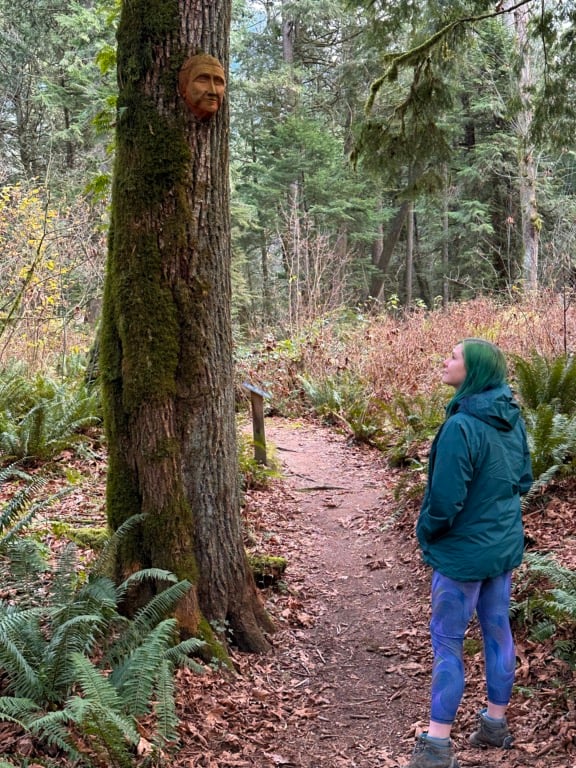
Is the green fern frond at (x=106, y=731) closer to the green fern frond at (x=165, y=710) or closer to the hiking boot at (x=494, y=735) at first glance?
the green fern frond at (x=165, y=710)

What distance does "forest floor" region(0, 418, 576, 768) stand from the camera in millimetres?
3008

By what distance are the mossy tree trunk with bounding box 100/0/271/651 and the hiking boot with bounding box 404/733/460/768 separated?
4.39ft

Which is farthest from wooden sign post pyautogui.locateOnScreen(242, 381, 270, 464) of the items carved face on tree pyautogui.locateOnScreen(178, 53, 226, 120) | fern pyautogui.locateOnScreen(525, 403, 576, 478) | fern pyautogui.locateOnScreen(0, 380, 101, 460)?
carved face on tree pyautogui.locateOnScreen(178, 53, 226, 120)

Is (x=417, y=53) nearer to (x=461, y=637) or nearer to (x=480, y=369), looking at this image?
(x=480, y=369)

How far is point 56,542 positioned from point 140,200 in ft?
9.09

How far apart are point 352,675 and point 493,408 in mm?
2115

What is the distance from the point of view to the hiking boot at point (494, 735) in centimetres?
296

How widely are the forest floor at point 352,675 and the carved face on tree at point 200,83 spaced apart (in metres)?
3.13

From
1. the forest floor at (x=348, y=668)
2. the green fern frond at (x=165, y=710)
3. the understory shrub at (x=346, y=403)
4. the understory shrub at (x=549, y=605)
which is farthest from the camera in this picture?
the understory shrub at (x=346, y=403)

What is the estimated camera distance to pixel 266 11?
24547 millimetres

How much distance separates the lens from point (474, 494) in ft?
9.31

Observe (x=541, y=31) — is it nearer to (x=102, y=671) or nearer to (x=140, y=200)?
(x=140, y=200)

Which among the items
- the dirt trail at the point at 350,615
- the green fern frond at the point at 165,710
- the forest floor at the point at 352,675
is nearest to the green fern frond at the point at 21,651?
the green fern frond at the point at 165,710

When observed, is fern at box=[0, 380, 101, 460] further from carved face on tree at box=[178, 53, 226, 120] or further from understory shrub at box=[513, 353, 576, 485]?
understory shrub at box=[513, 353, 576, 485]
